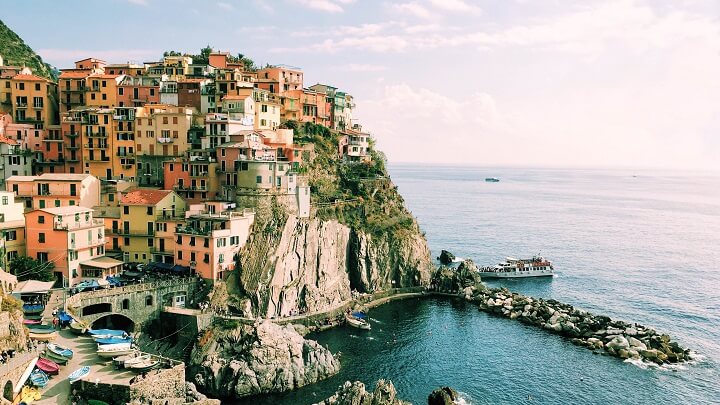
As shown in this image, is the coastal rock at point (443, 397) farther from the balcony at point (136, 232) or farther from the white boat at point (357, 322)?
→ the balcony at point (136, 232)

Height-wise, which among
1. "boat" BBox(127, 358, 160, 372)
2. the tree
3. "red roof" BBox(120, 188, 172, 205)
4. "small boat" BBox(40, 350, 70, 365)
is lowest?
"boat" BBox(127, 358, 160, 372)

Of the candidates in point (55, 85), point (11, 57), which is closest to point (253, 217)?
point (55, 85)

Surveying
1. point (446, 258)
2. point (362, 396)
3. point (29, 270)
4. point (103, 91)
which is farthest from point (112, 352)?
point (446, 258)

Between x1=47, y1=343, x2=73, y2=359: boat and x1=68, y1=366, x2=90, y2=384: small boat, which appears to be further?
x1=47, y1=343, x2=73, y2=359: boat

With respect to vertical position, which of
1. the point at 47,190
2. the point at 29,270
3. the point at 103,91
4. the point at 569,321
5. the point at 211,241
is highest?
the point at 103,91

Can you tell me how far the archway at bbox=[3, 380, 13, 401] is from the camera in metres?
36.3

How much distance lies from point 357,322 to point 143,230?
30.8 m

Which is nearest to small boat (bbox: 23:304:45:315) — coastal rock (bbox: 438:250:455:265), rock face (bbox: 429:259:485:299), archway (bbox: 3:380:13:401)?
archway (bbox: 3:380:13:401)

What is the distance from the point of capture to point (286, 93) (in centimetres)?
9681

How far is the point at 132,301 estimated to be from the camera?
58.9 metres

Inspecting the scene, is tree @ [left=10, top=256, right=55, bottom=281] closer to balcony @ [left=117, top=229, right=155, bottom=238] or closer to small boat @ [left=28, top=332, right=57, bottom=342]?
balcony @ [left=117, top=229, right=155, bottom=238]

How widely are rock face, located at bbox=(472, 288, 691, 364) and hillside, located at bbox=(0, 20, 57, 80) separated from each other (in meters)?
98.7

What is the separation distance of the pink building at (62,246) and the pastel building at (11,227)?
1319 millimetres

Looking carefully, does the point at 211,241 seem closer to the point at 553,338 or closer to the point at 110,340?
the point at 110,340
